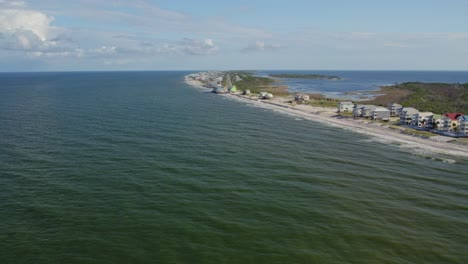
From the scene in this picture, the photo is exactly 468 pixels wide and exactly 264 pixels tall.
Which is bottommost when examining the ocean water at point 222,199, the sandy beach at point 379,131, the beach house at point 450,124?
the ocean water at point 222,199

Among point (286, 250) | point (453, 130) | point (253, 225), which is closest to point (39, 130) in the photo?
point (253, 225)

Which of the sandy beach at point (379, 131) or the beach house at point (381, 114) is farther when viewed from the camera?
the beach house at point (381, 114)

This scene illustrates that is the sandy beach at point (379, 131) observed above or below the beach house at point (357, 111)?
below

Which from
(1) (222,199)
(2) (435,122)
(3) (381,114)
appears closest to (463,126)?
(2) (435,122)

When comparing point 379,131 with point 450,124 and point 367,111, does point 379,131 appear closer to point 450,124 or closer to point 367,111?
point 450,124

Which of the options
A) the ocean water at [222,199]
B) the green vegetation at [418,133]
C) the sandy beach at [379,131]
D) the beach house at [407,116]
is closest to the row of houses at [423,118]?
the beach house at [407,116]

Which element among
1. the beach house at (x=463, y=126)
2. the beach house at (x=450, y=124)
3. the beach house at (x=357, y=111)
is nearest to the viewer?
the beach house at (x=463, y=126)

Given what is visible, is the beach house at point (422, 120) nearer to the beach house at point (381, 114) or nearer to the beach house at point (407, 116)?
the beach house at point (407, 116)
